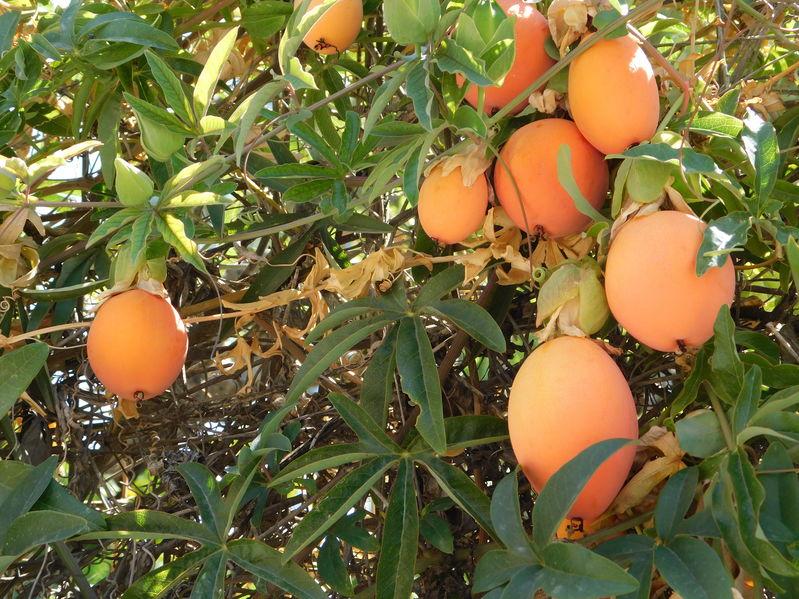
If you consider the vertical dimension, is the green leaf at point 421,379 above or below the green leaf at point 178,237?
below

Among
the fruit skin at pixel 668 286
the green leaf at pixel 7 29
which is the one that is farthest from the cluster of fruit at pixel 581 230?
the green leaf at pixel 7 29

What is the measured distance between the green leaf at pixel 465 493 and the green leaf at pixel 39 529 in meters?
0.40

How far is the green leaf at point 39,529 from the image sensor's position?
1.11 metres

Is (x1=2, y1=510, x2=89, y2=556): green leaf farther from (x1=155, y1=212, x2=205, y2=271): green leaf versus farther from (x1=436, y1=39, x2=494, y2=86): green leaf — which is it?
(x1=436, y1=39, x2=494, y2=86): green leaf

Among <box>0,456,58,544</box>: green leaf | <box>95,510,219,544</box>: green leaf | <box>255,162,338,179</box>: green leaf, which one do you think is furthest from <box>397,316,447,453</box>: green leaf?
<box>0,456,58,544</box>: green leaf

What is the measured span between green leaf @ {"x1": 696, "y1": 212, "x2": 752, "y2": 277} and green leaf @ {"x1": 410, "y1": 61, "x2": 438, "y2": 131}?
0.30 meters

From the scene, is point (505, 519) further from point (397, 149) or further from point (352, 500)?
point (397, 149)

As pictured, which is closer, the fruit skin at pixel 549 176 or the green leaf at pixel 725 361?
the green leaf at pixel 725 361

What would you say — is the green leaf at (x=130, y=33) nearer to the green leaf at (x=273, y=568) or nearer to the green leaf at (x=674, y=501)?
the green leaf at (x=273, y=568)

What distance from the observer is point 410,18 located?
1.04m

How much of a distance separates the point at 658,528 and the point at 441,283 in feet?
1.48

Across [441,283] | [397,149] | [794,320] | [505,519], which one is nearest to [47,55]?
[397,149]

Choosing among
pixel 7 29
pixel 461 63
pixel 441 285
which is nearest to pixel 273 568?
pixel 441 285

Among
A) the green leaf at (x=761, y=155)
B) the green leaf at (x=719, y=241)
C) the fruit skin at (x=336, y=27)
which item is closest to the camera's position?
the green leaf at (x=719, y=241)
